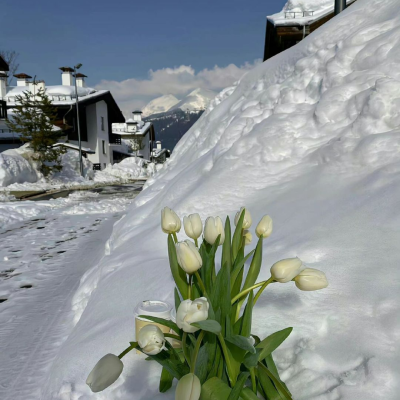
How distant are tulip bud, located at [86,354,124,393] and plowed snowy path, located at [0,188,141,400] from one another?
5.51 ft

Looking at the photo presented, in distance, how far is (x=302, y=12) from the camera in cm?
1215

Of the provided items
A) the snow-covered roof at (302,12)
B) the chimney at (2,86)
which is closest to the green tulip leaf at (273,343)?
the snow-covered roof at (302,12)

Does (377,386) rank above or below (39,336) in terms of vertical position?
above

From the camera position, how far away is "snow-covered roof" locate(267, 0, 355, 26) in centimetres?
1123

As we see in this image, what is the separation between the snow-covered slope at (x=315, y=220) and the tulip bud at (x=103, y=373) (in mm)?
568

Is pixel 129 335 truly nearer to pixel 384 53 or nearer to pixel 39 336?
pixel 39 336

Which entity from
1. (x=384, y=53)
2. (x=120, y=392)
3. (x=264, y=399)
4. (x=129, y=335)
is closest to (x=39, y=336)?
(x=129, y=335)

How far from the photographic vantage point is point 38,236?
23.7 ft

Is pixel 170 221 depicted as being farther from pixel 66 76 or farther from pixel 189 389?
pixel 66 76

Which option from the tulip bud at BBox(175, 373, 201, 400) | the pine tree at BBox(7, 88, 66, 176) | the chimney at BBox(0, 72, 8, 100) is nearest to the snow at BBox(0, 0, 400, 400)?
the tulip bud at BBox(175, 373, 201, 400)

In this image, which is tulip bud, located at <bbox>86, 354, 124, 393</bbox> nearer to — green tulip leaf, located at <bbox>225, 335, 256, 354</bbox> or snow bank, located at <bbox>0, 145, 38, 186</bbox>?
green tulip leaf, located at <bbox>225, 335, 256, 354</bbox>

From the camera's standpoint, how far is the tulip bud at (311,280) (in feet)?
3.75

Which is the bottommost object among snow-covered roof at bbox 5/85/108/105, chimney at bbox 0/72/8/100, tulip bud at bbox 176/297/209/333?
tulip bud at bbox 176/297/209/333

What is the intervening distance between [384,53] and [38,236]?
677cm
